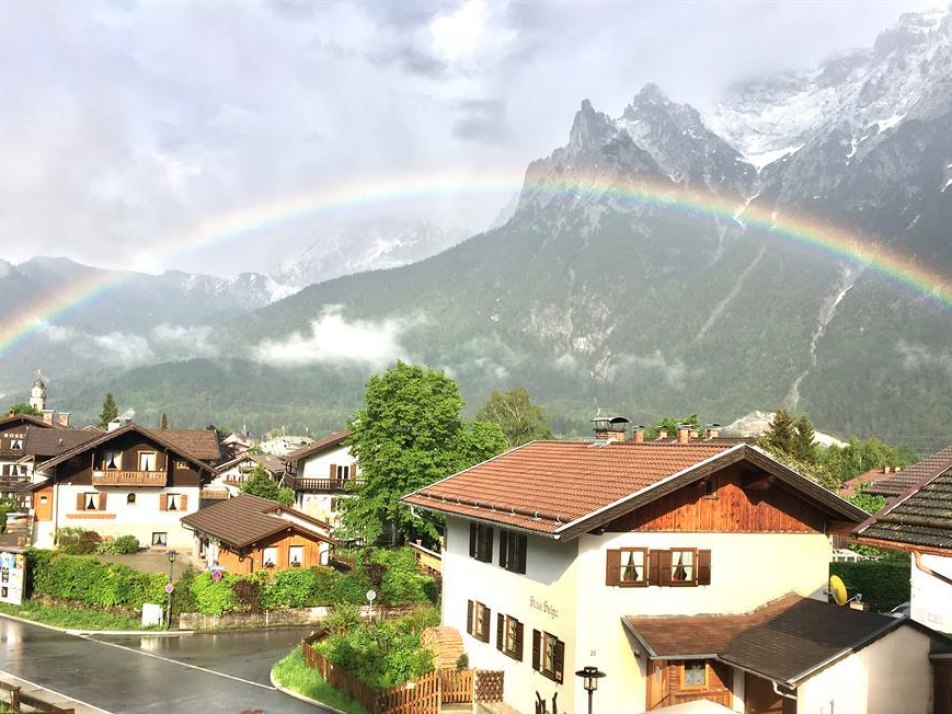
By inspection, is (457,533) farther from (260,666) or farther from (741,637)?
(741,637)

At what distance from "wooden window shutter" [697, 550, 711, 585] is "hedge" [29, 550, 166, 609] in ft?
89.1

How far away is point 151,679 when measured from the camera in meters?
32.7

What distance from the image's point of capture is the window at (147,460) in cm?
6303

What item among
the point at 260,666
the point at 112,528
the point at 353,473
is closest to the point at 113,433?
the point at 112,528

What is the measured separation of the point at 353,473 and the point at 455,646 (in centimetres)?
4375

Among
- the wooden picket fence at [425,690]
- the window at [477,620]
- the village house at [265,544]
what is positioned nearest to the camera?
the wooden picket fence at [425,690]

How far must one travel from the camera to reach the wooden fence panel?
2756cm

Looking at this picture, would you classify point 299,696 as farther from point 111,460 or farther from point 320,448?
point 320,448

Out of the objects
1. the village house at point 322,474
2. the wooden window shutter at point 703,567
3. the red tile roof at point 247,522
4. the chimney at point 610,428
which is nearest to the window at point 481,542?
the chimney at point 610,428

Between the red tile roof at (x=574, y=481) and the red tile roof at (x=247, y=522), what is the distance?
1501 centimetres

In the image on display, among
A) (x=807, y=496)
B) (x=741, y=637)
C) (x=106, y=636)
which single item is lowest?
(x=106, y=636)

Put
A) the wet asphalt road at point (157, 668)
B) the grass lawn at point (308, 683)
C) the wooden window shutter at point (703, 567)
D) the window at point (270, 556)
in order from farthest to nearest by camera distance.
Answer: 1. the window at point (270, 556)
2. the wet asphalt road at point (157, 668)
3. the grass lawn at point (308, 683)
4. the wooden window shutter at point (703, 567)

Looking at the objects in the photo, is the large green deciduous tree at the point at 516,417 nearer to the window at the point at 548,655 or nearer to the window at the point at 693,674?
the window at the point at 548,655

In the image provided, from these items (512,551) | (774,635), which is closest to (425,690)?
(512,551)
